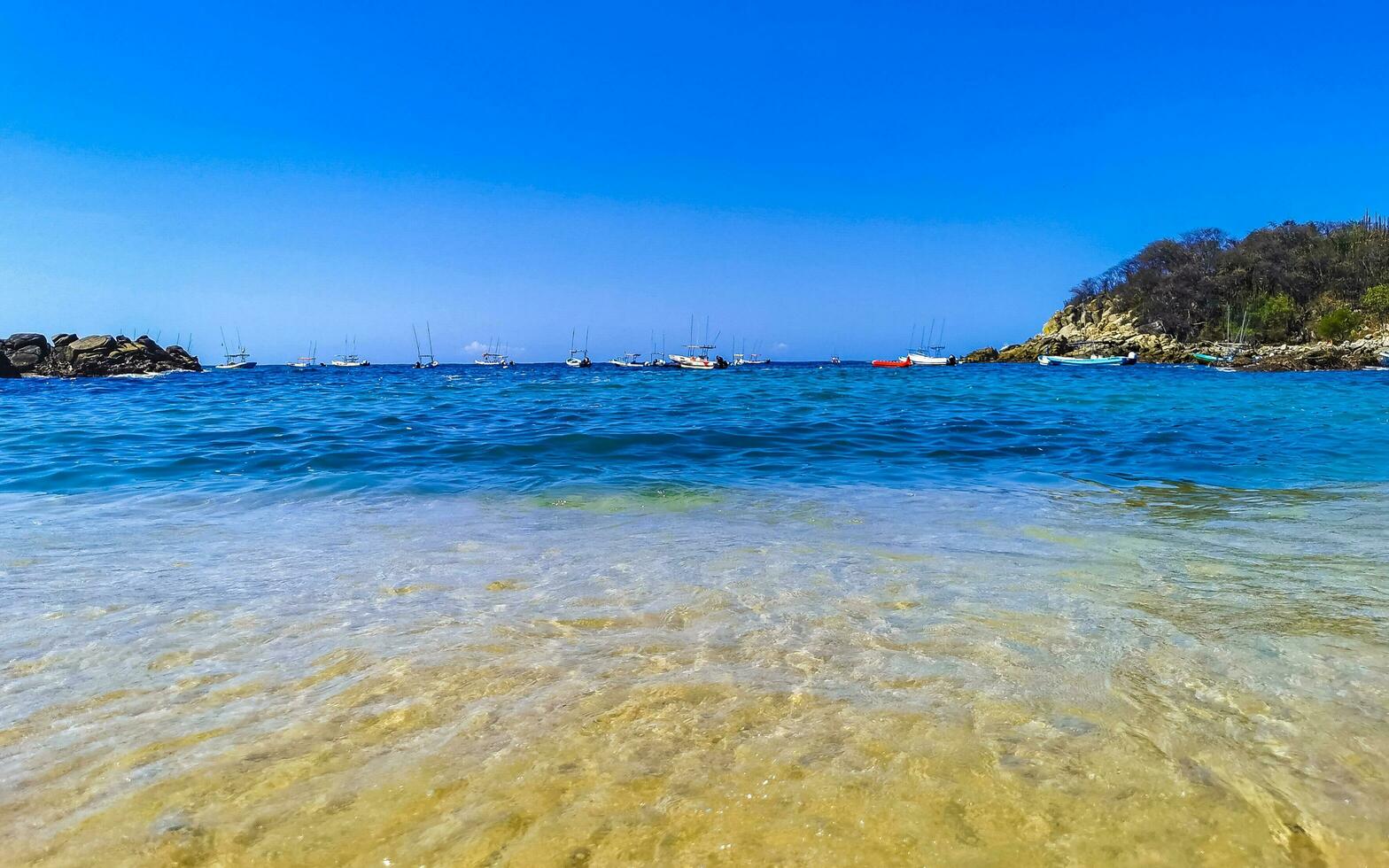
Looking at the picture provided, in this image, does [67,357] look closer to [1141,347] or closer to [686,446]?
[686,446]

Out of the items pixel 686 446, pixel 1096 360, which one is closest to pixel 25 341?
pixel 686 446

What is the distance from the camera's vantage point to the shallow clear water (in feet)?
7.23

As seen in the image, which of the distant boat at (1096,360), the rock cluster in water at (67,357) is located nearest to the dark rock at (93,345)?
the rock cluster in water at (67,357)

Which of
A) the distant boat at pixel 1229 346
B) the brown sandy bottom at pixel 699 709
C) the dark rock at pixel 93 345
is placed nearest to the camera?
the brown sandy bottom at pixel 699 709

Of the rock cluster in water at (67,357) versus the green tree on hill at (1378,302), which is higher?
the green tree on hill at (1378,302)

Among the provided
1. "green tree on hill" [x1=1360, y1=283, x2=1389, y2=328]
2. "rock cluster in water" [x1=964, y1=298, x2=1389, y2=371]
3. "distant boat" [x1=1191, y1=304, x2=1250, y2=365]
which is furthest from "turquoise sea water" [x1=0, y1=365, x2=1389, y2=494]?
"green tree on hill" [x1=1360, y1=283, x2=1389, y2=328]

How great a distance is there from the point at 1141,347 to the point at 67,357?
10671cm

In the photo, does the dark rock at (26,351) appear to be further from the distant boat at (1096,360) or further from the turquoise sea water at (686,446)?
the distant boat at (1096,360)

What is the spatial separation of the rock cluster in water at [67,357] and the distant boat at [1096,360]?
8753 centimetres

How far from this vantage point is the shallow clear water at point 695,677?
2203 mm

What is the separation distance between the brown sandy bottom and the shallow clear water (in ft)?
0.05

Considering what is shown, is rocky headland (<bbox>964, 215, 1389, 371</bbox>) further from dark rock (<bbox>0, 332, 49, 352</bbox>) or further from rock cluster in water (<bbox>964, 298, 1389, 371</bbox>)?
dark rock (<bbox>0, 332, 49, 352</bbox>)

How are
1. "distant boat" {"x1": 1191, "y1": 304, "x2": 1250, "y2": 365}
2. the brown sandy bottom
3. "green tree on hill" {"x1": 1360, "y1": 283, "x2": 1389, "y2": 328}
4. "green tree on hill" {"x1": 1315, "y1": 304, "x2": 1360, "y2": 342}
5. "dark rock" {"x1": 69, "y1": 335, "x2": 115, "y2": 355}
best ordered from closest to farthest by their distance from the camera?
1. the brown sandy bottom
2. "dark rock" {"x1": 69, "y1": 335, "x2": 115, "y2": 355}
3. "distant boat" {"x1": 1191, "y1": 304, "x2": 1250, "y2": 365}
4. "green tree on hill" {"x1": 1315, "y1": 304, "x2": 1360, "y2": 342}
5. "green tree on hill" {"x1": 1360, "y1": 283, "x2": 1389, "y2": 328}

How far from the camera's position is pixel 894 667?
3.39 m
